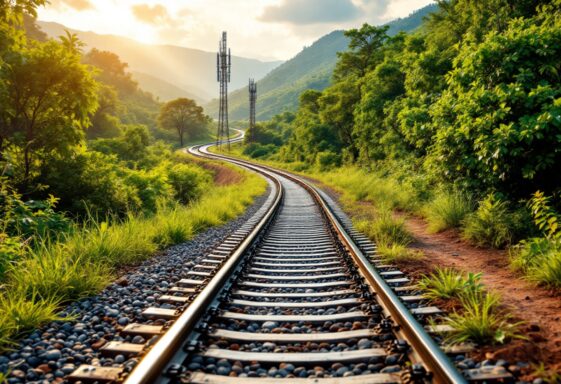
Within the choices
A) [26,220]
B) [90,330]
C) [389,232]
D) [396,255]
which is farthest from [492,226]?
[26,220]

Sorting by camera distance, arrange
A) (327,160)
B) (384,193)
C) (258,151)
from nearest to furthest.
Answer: (384,193)
(327,160)
(258,151)

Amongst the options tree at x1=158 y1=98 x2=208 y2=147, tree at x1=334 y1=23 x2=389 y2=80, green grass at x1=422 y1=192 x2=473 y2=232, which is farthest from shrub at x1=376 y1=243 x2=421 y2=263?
tree at x1=158 y1=98 x2=208 y2=147

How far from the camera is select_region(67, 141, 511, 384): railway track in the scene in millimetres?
2381

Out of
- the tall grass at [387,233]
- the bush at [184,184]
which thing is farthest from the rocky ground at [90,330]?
the bush at [184,184]

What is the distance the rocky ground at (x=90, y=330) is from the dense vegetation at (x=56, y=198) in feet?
0.58

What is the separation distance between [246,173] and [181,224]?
2115cm

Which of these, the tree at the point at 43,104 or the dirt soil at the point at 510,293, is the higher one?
the tree at the point at 43,104

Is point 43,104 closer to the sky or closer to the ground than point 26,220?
closer to the sky

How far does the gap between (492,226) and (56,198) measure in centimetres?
808

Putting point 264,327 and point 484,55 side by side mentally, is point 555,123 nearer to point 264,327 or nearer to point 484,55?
point 484,55

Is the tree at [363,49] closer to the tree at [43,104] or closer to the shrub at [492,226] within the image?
the shrub at [492,226]

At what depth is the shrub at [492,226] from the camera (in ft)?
20.2

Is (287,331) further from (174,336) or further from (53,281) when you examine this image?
(53,281)

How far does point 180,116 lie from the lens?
72438 mm
